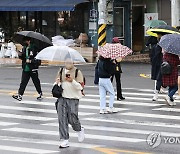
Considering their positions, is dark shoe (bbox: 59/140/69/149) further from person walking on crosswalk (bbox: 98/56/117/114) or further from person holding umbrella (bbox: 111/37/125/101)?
person holding umbrella (bbox: 111/37/125/101)

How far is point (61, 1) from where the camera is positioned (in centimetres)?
3147

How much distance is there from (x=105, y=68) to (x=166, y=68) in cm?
191

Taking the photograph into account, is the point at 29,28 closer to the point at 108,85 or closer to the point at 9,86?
the point at 9,86

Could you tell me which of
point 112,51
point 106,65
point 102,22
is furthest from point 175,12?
point 106,65

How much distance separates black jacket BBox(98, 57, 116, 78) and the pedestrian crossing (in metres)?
0.98

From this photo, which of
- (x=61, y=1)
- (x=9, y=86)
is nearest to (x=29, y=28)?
(x=61, y=1)

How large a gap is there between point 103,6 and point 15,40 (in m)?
7.33

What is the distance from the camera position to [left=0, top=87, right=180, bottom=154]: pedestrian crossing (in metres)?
10.7

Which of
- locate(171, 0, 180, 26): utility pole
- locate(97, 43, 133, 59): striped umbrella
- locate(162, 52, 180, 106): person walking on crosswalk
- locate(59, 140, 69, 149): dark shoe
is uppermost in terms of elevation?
locate(171, 0, 180, 26): utility pole

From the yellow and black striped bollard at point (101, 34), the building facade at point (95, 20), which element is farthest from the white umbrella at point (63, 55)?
the building facade at point (95, 20)

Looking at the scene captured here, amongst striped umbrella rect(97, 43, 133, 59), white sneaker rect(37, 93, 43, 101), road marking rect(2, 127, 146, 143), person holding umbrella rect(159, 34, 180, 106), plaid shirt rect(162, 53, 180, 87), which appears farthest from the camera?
white sneaker rect(37, 93, 43, 101)

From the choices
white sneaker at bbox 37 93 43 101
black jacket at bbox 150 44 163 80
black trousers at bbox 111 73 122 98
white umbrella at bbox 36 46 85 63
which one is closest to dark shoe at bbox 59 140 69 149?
white umbrella at bbox 36 46 85 63

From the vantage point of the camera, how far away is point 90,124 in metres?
12.8

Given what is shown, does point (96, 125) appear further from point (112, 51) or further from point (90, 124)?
point (112, 51)
